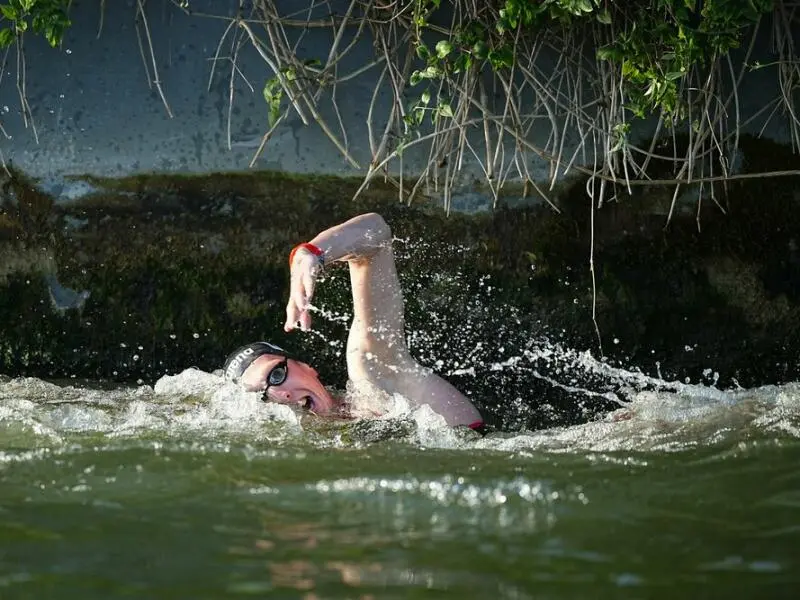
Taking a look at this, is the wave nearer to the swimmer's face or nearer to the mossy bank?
the swimmer's face

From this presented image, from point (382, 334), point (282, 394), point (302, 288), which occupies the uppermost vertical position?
point (302, 288)

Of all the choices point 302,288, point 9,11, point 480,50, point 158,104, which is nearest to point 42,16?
point 9,11

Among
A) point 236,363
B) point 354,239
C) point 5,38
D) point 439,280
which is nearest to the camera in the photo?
point 354,239

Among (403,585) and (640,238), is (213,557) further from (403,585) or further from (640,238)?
(640,238)

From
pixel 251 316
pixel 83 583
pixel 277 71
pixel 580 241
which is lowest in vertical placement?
pixel 83 583

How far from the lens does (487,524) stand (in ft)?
9.11

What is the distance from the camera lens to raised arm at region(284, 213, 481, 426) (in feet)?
13.6

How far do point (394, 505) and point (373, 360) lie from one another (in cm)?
134

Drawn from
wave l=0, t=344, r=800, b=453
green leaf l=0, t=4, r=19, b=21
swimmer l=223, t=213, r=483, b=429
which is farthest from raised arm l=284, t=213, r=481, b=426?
green leaf l=0, t=4, r=19, b=21

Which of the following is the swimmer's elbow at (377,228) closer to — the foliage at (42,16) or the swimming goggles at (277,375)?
the swimming goggles at (277,375)

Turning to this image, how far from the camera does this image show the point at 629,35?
4559mm

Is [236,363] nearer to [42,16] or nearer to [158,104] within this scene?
[158,104]

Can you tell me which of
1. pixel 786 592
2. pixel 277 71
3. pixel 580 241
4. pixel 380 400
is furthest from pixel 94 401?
pixel 786 592

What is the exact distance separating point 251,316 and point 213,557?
263 centimetres
